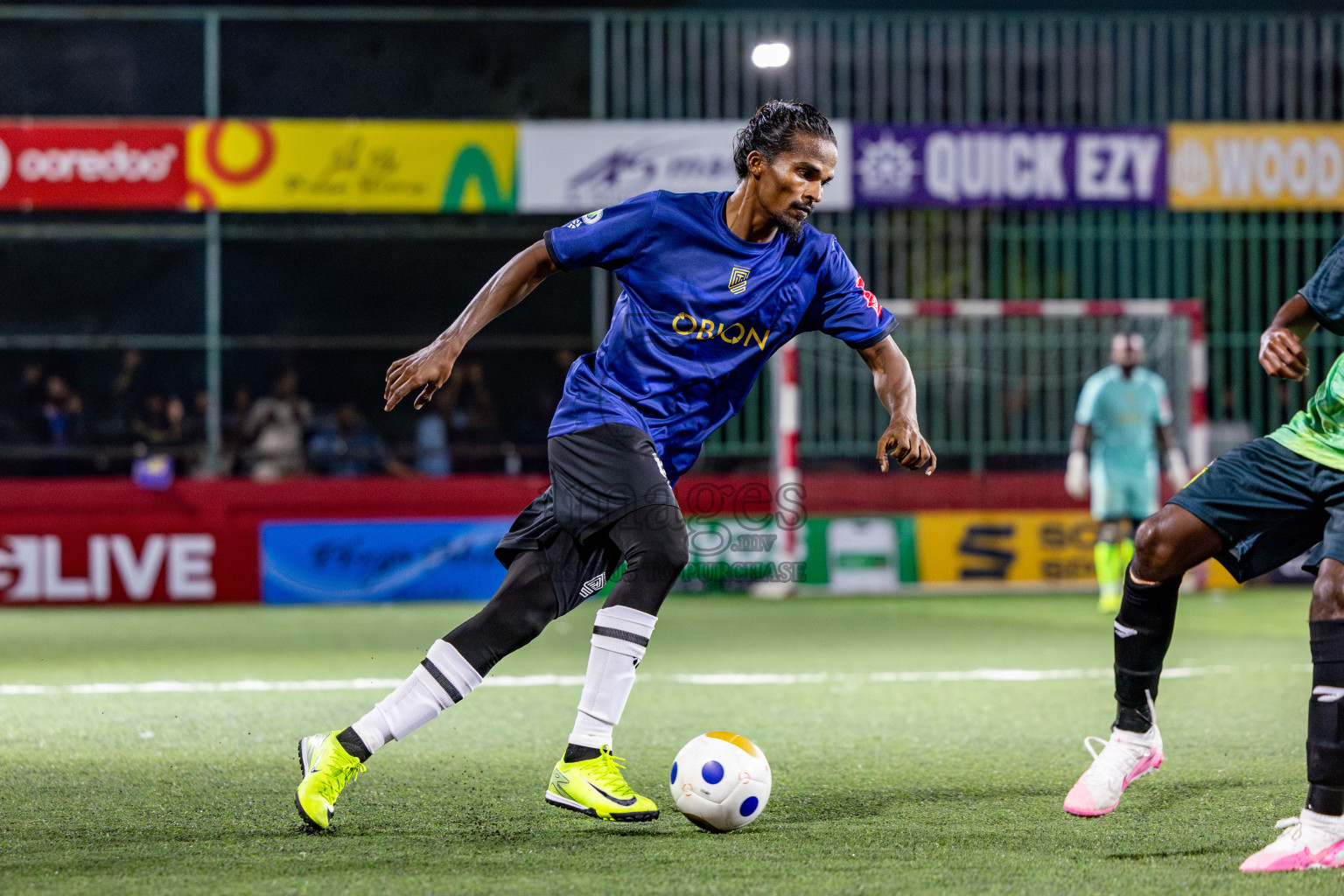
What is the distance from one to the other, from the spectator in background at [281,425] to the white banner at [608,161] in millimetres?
2633

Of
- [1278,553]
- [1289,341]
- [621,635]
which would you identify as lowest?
[621,635]

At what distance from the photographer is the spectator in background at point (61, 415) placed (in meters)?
13.3

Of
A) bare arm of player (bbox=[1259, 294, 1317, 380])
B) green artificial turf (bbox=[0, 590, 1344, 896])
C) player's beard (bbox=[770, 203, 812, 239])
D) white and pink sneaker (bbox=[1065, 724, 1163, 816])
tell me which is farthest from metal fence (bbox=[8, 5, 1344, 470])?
bare arm of player (bbox=[1259, 294, 1317, 380])

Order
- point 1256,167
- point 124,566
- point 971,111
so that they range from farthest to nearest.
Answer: point 1256,167 < point 971,111 < point 124,566

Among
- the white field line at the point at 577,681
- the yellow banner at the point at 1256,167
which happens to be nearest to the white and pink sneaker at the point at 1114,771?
the white field line at the point at 577,681

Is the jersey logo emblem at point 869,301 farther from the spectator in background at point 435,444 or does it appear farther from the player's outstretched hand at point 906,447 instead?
the spectator in background at point 435,444

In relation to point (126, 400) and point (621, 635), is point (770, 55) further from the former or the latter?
point (621, 635)

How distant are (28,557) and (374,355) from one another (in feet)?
11.5

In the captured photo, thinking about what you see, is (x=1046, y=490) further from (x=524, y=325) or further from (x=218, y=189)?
(x=524, y=325)

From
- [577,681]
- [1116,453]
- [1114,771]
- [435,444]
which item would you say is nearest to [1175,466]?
[1116,453]

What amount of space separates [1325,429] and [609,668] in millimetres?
2075

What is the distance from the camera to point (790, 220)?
454cm

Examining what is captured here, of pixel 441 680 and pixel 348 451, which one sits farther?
pixel 348 451

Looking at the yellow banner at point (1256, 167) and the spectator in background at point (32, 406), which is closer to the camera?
the spectator in background at point (32, 406)
